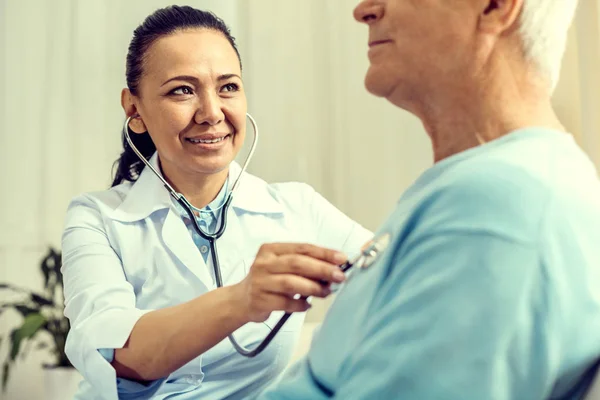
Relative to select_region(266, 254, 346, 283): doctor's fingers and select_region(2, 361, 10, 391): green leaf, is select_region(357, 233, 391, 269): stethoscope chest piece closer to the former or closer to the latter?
select_region(266, 254, 346, 283): doctor's fingers

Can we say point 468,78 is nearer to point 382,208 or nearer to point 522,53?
point 522,53

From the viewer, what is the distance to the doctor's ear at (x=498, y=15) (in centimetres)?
69

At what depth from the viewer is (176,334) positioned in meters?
1.02

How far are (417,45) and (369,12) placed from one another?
0.28 ft

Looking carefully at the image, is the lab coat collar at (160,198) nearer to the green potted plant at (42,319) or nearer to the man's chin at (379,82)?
the man's chin at (379,82)

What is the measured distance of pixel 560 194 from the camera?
0.57 m

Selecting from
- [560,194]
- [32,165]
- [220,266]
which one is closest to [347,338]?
[560,194]

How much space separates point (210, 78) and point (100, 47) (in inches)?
60.4

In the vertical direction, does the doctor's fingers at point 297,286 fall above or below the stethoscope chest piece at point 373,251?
below

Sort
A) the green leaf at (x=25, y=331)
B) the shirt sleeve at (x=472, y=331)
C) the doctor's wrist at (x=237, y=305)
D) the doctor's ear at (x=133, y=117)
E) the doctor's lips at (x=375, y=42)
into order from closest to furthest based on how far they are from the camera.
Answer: the shirt sleeve at (x=472, y=331), the doctor's lips at (x=375, y=42), the doctor's wrist at (x=237, y=305), the doctor's ear at (x=133, y=117), the green leaf at (x=25, y=331)

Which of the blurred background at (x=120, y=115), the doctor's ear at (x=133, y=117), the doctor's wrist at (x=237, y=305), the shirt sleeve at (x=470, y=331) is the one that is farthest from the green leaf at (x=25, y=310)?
the shirt sleeve at (x=470, y=331)

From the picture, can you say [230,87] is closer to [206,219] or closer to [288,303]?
[206,219]

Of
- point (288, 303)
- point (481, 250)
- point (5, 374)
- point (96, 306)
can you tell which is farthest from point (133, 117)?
point (5, 374)

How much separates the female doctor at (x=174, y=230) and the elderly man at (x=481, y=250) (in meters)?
0.50
